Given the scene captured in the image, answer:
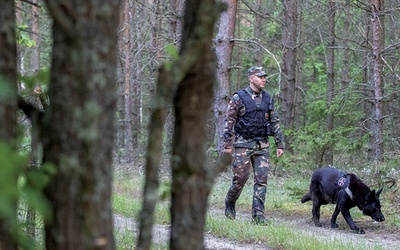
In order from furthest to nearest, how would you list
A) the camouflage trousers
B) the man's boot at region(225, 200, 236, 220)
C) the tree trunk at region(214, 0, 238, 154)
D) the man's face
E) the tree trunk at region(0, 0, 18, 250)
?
the tree trunk at region(214, 0, 238, 154) < the man's boot at region(225, 200, 236, 220) < the camouflage trousers < the man's face < the tree trunk at region(0, 0, 18, 250)

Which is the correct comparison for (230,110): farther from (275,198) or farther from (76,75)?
(76,75)

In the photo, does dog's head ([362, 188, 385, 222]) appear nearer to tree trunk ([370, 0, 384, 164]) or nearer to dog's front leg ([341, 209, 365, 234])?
dog's front leg ([341, 209, 365, 234])

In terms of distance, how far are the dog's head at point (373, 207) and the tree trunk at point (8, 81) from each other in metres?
9.69

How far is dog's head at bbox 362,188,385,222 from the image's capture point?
36.1 ft

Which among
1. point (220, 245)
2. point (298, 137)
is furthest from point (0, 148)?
point (298, 137)

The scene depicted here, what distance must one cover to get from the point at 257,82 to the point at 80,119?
834 centimetres

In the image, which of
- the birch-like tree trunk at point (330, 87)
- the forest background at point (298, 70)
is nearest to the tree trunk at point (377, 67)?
the forest background at point (298, 70)

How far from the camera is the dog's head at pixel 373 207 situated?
1100cm

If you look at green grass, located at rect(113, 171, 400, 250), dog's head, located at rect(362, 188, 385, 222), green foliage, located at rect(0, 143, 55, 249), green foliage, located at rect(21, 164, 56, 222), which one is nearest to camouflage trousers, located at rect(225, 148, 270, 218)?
green grass, located at rect(113, 171, 400, 250)

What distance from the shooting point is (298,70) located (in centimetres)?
3216

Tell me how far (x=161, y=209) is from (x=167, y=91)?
8476 millimetres

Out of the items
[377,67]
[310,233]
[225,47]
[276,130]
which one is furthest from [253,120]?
[377,67]

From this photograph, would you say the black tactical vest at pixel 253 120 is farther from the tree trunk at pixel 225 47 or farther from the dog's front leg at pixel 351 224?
the tree trunk at pixel 225 47

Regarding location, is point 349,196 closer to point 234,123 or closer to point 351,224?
point 351,224
